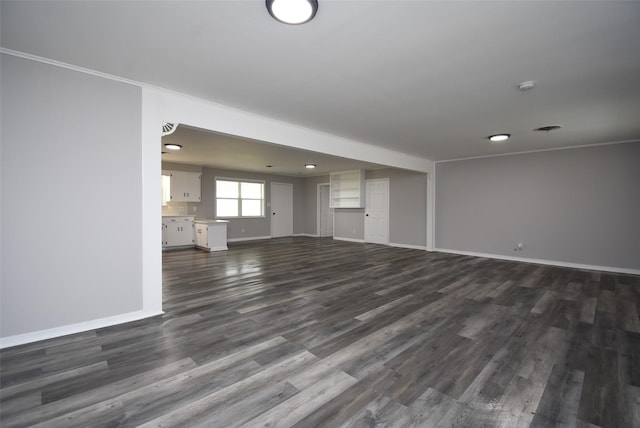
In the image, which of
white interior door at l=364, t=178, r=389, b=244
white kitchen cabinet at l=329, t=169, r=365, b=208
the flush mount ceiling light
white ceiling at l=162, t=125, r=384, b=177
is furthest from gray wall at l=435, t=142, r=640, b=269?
the flush mount ceiling light

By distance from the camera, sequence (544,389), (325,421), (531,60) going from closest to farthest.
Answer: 1. (325,421)
2. (544,389)
3. (531,60)

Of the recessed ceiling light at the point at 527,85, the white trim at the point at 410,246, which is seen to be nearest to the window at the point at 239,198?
the white trim at the point at 410,246

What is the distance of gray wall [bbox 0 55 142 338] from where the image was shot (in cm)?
240

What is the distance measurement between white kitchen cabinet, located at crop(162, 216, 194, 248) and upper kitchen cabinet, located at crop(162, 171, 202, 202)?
599 millimetres

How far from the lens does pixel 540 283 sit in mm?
4570

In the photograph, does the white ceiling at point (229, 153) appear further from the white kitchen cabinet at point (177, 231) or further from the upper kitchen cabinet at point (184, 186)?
the white kitchen cabinet at point (177, 231)

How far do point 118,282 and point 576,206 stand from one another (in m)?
7.77

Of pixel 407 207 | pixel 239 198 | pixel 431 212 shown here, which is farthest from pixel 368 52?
pixel 239 198

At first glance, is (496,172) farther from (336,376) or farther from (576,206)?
(336,376)

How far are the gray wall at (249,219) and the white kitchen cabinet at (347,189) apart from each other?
1.99m

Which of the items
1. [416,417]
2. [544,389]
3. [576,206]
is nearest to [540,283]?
[576,206]

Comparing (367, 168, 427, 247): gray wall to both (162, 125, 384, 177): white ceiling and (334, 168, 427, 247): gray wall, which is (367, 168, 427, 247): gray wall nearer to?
(334, 168, 427, 247): gray wall

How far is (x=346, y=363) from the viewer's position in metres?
2.21

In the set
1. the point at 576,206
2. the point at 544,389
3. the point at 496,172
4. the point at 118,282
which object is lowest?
the point at 544,389
